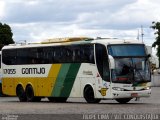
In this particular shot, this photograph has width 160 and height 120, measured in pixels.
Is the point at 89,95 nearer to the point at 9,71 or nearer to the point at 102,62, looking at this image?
the point at 102,62

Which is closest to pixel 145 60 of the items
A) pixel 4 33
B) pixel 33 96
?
pixel 33 96

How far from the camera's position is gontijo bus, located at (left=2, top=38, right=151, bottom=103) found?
30344mm

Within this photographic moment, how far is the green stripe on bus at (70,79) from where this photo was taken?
107 feet

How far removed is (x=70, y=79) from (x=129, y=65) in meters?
3.91

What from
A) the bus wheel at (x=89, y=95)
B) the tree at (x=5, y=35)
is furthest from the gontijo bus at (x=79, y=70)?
the tree at (x=5, y=35)

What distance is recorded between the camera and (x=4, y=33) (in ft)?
358

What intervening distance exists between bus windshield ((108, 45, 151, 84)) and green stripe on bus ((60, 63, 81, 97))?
2.55 meters

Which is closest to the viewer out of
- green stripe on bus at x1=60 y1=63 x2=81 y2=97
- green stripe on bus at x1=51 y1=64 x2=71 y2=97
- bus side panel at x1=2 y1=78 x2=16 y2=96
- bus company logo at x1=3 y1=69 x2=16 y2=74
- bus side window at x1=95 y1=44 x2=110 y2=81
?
bus side window at x1=95 y1=44 x2=110 y2=81

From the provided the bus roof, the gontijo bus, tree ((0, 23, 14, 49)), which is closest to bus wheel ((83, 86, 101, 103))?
the gontijo bus

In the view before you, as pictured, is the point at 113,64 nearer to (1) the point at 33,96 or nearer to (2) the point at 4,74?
(1) the point at 33,96

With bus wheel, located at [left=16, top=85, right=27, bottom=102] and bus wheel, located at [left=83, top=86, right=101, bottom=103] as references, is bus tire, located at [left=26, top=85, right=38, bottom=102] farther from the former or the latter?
bus wheel, located at [left=83, top=86, right=101, bottom=103]

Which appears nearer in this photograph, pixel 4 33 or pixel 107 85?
pixel 107 85

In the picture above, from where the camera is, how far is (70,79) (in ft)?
109

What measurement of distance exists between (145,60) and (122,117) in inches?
Answer: 422
